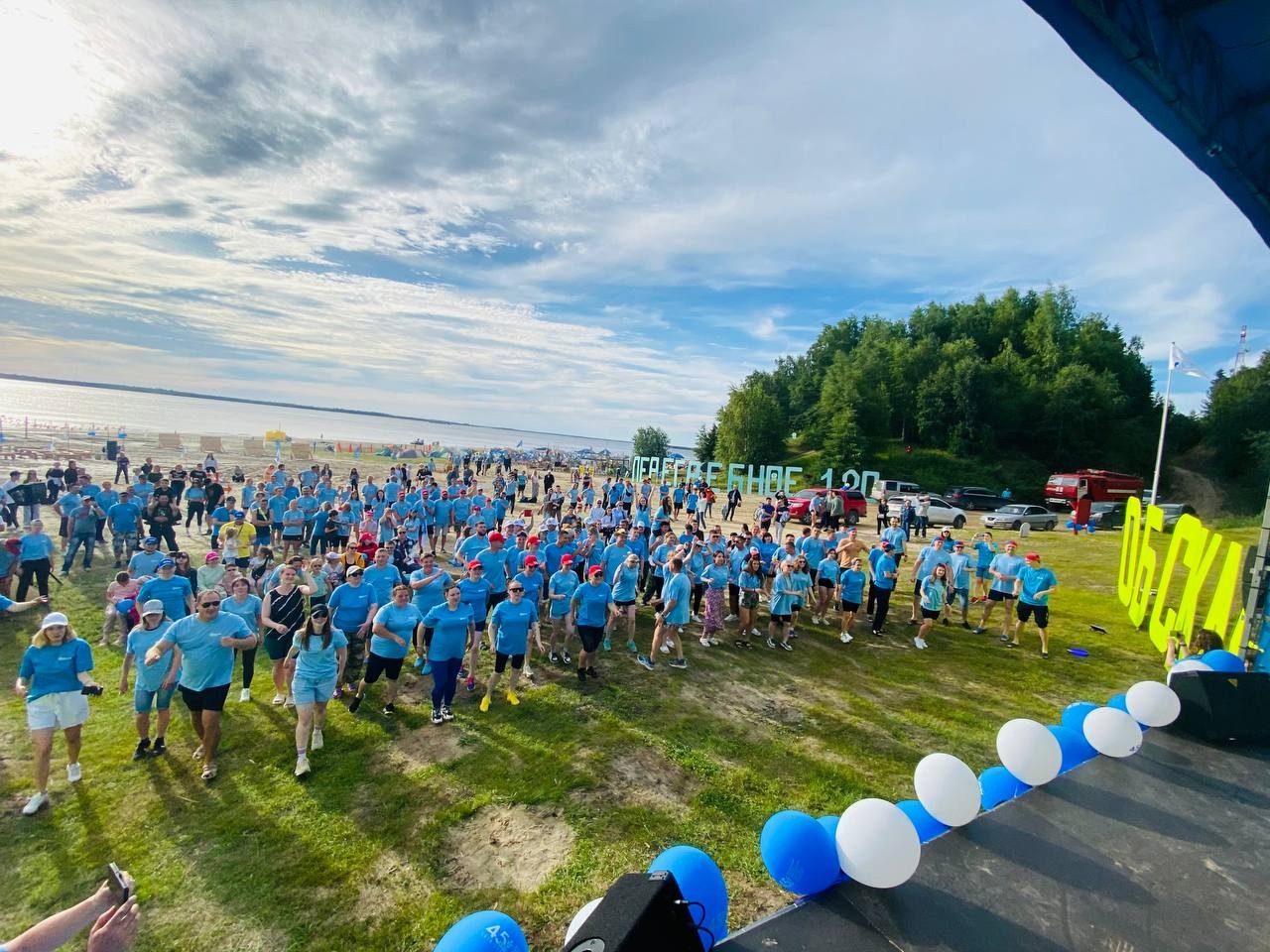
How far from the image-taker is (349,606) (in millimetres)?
6961

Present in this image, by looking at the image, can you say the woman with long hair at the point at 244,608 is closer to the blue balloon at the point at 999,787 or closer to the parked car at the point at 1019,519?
the blue balloon at the point at 999,787

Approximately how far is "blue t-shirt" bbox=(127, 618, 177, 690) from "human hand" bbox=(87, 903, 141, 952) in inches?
159

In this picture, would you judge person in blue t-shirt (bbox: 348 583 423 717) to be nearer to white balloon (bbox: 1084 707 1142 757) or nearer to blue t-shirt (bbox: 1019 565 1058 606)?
white balloon (bbox: 1084 707 1142 757)

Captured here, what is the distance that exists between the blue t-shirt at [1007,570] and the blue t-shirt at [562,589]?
25.5ft

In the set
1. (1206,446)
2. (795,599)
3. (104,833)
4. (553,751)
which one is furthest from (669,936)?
(1206,446)

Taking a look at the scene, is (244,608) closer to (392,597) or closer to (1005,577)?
(392,597)

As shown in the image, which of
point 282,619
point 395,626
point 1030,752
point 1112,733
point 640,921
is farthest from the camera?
point 282,619

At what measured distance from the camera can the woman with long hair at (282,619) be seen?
661cm

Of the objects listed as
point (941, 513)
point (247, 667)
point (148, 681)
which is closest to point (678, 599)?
point (247, 667)

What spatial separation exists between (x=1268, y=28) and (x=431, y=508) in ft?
47.9

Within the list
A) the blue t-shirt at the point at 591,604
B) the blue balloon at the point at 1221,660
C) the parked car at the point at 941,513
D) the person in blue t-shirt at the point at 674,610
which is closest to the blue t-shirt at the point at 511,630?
the blue t-shirt at the point at 591,604

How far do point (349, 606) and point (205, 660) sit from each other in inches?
65.3

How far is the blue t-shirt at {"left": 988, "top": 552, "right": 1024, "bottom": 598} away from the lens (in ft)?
34.0

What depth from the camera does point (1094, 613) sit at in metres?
12.5
